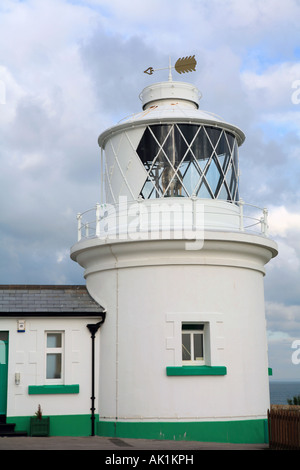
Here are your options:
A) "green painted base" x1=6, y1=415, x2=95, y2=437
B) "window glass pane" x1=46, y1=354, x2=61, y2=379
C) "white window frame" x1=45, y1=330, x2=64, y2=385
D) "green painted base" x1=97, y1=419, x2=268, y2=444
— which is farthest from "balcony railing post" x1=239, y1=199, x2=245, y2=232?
"green painted base" x1=6, y1=415, x2=95, y2=437

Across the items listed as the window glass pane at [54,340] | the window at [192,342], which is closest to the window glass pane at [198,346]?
the window at [192,342]

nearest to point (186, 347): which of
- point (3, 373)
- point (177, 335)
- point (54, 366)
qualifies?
point (177, 335)

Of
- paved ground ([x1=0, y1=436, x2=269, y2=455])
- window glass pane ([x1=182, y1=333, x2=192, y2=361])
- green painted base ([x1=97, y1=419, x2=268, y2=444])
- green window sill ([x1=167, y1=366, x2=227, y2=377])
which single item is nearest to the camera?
paved ground ([x1=0, y1=436, x2=269, y2=455])

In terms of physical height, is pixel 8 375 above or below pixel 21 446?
above

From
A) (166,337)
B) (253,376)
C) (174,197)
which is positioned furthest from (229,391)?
(174,197)

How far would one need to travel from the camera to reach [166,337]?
15.7m

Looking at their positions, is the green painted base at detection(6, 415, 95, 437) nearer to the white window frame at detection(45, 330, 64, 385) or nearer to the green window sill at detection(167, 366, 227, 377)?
the white window frame at detection(45, 330, 64, 385)

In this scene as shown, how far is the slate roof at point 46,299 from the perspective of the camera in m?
16.8

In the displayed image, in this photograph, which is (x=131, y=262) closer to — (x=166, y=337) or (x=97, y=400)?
(x=166, y=337)

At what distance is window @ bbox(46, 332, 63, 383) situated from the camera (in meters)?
16.8

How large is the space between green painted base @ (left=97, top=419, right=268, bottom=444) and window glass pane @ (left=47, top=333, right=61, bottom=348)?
2537 mm

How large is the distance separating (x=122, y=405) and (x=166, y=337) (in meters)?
2.02
